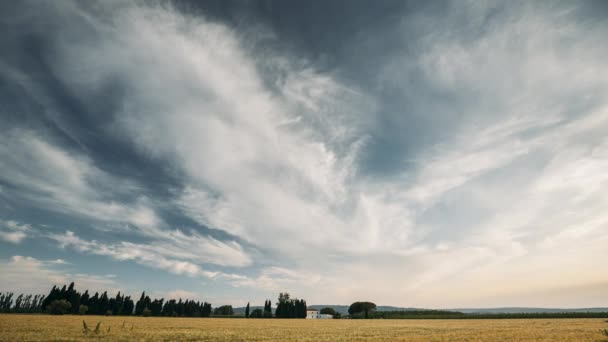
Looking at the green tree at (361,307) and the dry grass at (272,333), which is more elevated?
the dry grass at (272,333)

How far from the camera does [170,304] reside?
14500 cm

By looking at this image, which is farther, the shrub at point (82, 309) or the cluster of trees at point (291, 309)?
the cluster of trees at point (291, 309)

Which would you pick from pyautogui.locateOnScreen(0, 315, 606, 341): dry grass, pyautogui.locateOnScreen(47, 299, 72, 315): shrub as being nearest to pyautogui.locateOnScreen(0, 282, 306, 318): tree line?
pyautogui.locateOnScreen(47, 299, 72, 315): shrub

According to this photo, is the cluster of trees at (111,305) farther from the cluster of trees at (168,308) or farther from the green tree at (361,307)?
the green tree at (361,307)

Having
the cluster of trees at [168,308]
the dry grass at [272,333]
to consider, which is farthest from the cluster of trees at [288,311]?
the dry grass at [272,333]

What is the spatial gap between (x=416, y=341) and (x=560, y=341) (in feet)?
39.4

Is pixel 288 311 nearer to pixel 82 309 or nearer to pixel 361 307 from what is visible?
pixel 361 307

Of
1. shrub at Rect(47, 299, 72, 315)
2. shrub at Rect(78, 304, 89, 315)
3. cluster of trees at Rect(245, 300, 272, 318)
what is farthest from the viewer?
cluster of trees at Rect(245, 300, 272, 318)

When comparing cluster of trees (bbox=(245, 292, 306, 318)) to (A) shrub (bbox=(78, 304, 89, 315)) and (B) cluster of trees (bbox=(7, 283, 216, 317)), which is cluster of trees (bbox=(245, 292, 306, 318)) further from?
(A) shrub (bbox=(78, 304, 89, 315))

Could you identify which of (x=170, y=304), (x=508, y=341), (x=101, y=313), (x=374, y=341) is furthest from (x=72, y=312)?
(x=508, y=341)

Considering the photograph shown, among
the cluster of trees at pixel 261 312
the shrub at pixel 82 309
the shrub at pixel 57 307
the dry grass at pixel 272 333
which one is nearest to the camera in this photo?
the dry grass at pixel 272 333

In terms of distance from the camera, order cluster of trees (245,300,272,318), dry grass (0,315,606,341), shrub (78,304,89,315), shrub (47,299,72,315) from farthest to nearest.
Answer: cluster of trees (245,300,272,318) < shrub (78,304,89,315) < shrub (47,299,72,315) < dry grass (0,315,606,341)

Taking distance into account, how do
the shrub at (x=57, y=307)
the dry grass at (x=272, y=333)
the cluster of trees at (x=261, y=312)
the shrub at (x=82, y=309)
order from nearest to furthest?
the dry grass at (x=272, y=333)
the shrub at (x=57, y=307)
the shrub at (x=82, y=309)
the cluster of trees at (x=261, y=312)

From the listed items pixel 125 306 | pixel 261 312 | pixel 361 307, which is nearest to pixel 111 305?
pixel 125 306
